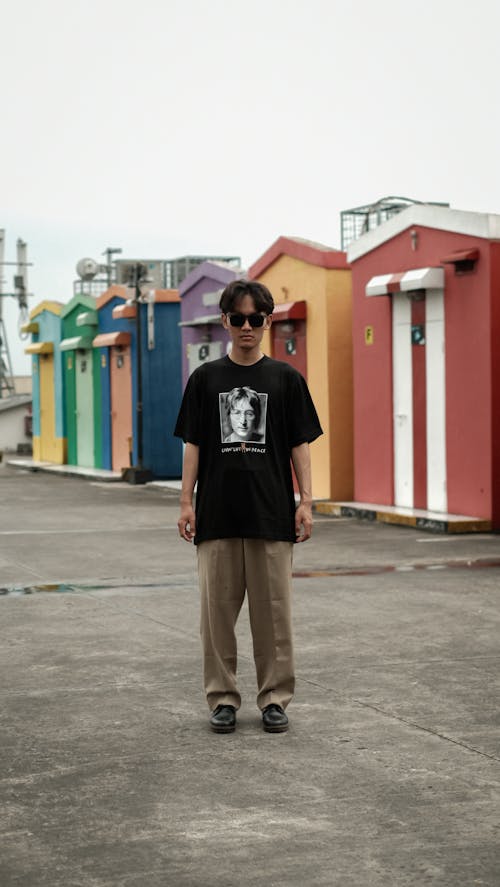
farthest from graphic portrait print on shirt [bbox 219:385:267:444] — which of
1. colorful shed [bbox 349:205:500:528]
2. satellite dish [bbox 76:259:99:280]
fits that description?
satellite dish [bbox 76:259:99:280]

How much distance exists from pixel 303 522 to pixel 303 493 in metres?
0.13

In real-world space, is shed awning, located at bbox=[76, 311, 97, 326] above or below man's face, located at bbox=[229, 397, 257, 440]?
above

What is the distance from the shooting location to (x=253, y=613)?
6.32 meters

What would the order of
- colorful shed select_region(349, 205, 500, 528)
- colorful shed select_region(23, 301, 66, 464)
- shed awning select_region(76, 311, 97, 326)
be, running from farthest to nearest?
1. colorful shed select_region(23, 301, 66, 464)
2. shed awning select_region(76, 311, 97, 326)
3. colorful shed select_region(349, 205, 500, 528)

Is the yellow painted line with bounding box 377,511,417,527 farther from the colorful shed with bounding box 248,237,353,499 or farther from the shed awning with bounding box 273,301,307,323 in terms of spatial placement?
the shed awning with bounding box 273,301,307,323

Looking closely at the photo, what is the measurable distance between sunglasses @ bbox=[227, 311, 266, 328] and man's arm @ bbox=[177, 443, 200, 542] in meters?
0.59

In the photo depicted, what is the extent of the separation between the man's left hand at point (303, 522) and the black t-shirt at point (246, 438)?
36 millimetres

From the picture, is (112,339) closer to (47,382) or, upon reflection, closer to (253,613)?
(47,382)

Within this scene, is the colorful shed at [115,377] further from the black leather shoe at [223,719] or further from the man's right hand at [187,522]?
the black leather shoe at [223,719]

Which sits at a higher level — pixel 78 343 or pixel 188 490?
pixel 78 343

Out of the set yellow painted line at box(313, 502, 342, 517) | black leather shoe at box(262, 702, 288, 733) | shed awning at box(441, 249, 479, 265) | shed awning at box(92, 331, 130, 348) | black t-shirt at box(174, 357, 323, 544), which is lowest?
yellow painted line at box(313, 502, 342, 517)

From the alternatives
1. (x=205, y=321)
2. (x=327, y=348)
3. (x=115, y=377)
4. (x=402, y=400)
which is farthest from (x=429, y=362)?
(x=115, y=377)

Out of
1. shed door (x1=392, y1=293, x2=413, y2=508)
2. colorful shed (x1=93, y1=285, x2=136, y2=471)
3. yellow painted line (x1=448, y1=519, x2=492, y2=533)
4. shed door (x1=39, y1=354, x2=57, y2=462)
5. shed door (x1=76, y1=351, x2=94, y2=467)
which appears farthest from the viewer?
shed door (x1=39, y1=354, x2=57, y2=462)

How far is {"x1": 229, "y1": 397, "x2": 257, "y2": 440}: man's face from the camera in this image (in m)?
6.32
